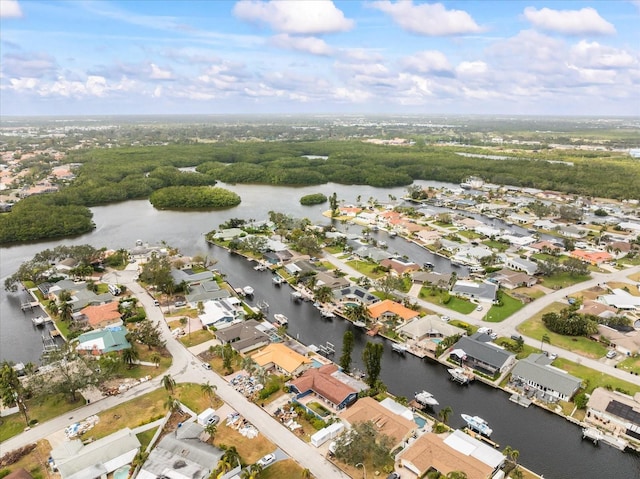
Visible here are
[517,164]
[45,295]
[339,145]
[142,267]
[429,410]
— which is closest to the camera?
[429,410]

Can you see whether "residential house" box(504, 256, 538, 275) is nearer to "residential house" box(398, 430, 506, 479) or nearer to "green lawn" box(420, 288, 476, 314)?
"green lawn" box(420, 288, 476, 314)

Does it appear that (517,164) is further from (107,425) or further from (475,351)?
(107,425)

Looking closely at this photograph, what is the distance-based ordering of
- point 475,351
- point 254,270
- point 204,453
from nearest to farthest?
point 204,453
point 475,351
point 254,270

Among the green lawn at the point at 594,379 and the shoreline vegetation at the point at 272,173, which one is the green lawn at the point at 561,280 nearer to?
the green lawn at the point at 594,379

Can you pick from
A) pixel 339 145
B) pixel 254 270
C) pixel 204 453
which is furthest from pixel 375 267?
pixel 339 145

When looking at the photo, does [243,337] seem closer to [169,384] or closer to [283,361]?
[283,361]

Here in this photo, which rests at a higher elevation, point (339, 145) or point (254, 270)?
point (339, 145)

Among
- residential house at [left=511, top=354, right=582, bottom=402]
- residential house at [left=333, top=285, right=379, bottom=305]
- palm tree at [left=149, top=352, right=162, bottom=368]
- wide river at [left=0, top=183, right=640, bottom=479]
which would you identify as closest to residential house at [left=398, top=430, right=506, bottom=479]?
wide river at [left=0, top=183, right=640, bottom=479]
